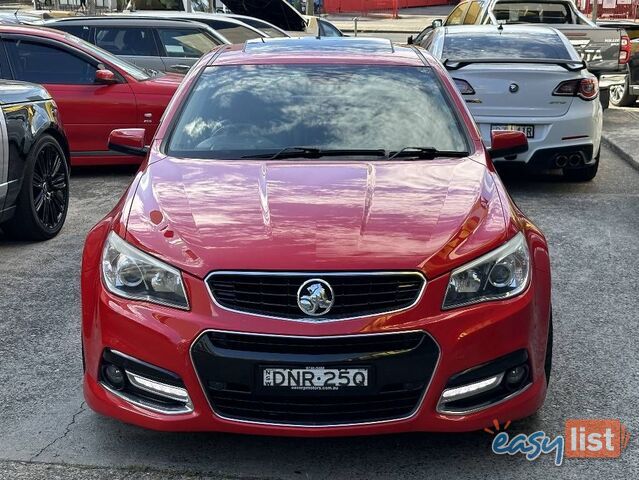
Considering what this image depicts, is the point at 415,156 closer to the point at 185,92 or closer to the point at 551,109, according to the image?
the point at 185,92

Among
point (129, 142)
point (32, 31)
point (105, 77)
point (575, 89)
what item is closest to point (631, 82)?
point (575, 89)

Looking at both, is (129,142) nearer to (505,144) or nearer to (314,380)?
(505,144)

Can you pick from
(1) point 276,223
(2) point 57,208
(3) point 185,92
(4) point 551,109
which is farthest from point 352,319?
(4) point 551,109

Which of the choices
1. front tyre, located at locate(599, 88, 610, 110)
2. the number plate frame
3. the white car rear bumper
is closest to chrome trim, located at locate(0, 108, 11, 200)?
the number plate frame

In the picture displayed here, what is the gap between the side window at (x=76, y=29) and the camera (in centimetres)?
1306

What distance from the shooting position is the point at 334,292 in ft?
12.2

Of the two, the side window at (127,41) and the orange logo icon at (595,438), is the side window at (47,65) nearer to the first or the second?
the side window at (127,41)

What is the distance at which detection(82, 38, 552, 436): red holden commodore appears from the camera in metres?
3.67

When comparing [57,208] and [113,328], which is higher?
[113,328]

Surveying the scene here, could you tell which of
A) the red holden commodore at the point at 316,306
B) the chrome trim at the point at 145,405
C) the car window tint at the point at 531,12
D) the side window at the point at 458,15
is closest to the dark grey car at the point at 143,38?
the car window tint at the point at 531,12

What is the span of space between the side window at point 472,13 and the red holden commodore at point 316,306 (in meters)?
12.8

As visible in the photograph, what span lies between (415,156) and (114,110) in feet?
20.6

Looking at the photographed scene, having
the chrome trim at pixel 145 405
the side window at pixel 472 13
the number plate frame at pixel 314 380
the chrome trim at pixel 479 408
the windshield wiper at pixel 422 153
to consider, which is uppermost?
the windshield wiper at pixel 422 153

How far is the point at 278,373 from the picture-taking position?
12.0 feet
